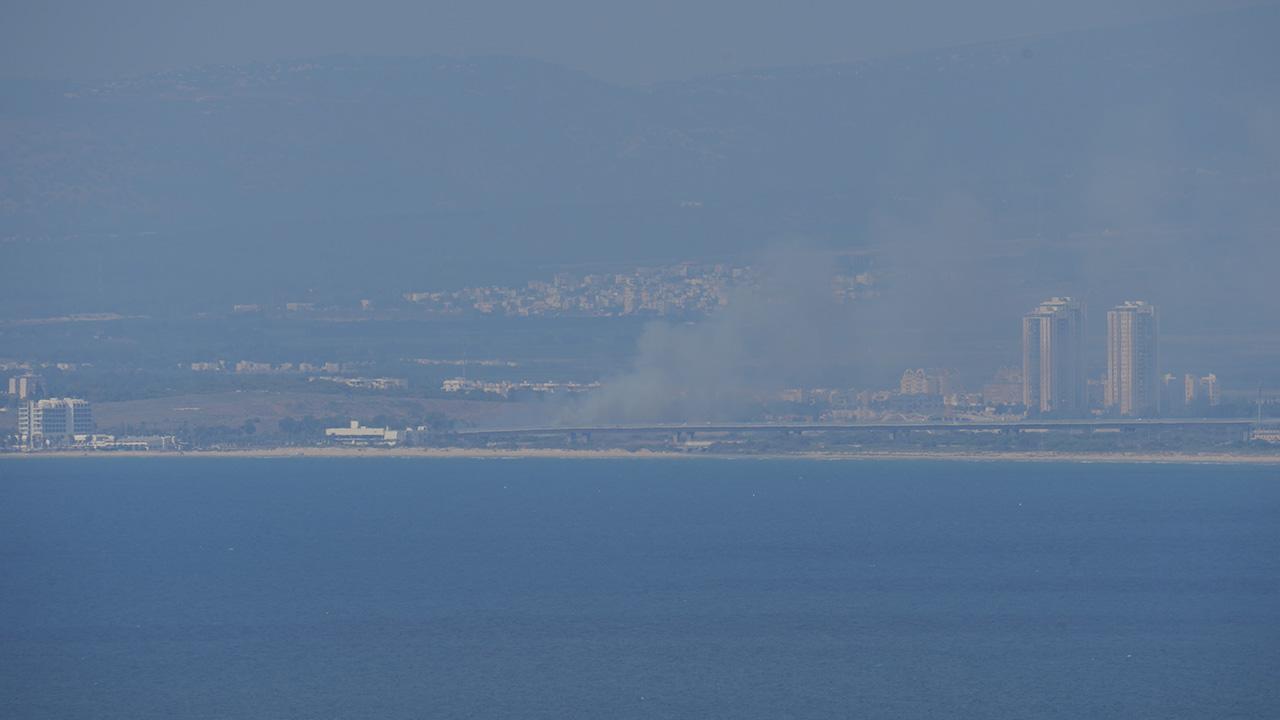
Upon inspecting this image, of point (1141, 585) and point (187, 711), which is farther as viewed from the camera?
point (1141, 585)

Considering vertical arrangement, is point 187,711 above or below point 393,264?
below

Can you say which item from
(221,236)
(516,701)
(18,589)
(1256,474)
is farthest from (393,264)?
(516,701)

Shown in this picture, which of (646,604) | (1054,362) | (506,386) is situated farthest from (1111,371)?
(646,604)

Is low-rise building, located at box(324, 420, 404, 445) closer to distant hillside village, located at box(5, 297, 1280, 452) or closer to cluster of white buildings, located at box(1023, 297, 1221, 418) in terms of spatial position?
distant hillside village, located at box(5, 297, 1280, 452)

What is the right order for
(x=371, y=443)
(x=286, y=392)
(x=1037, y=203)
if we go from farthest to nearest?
(x=1037, y=203), (x=286, y=392), (x=371, y=443)

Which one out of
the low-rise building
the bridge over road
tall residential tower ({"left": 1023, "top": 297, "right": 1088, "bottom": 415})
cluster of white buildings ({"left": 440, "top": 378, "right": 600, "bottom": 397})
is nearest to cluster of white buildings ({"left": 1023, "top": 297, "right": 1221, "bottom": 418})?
tall residential tower ({"left": 1023, "top": 297, "right": 1088, "bottom": 415})

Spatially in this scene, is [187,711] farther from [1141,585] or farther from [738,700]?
[1141,585]

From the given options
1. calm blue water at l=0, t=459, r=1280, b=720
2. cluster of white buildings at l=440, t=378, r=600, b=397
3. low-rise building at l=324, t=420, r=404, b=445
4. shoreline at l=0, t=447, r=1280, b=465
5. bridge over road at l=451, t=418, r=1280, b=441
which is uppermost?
cluster of white buildings at l=440, t=378, r=600, b=397
